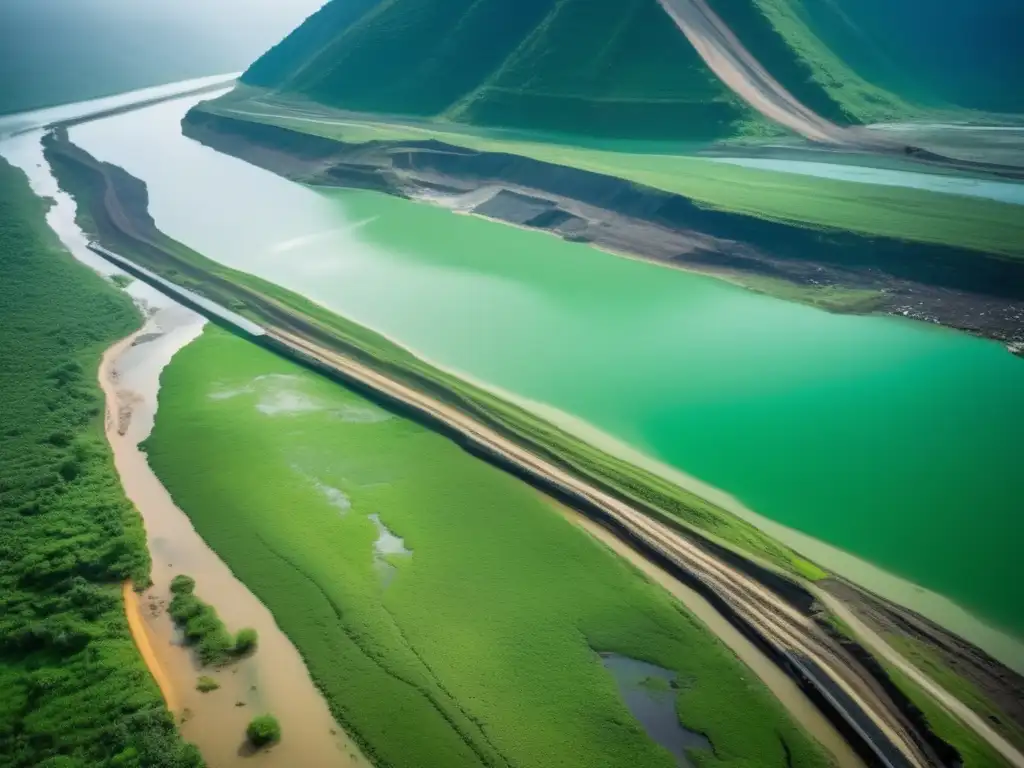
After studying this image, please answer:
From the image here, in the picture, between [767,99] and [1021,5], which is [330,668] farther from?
[1021,5]

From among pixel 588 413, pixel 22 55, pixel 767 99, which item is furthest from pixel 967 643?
pixel 22 55

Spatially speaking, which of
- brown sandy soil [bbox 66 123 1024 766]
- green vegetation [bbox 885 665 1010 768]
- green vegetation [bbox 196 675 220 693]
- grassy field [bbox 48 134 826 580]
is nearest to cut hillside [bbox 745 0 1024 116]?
grassy field [bbox 48 134 826 580]

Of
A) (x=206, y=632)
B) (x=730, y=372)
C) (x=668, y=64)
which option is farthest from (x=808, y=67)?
(x=206, y=632)

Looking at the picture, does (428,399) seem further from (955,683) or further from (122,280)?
(122,280)

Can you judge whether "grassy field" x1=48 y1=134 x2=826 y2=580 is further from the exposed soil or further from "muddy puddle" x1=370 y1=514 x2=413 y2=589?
the exposed soil

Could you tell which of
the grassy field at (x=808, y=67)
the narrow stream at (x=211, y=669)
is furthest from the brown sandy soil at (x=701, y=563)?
the grassy field at (x=808, y=67)

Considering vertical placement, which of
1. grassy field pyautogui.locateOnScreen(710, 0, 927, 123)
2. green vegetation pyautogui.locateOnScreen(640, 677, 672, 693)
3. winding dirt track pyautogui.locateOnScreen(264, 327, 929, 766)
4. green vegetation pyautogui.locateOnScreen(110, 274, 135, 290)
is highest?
grassy field pyautogui.locateOnScreen(710, 0, 927, 123)
